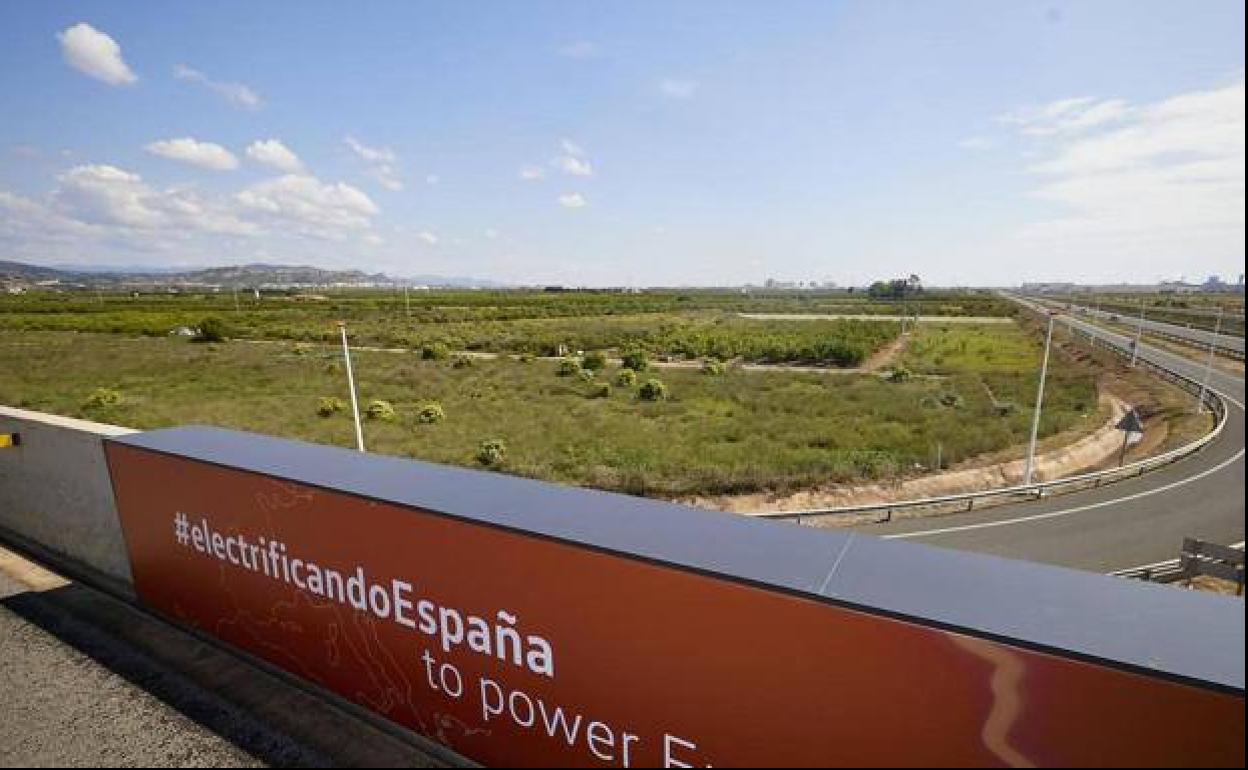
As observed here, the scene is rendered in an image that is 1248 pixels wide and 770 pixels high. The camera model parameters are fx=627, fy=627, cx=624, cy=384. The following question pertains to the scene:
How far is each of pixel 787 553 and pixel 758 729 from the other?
1009mm

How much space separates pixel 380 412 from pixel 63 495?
2086 cm

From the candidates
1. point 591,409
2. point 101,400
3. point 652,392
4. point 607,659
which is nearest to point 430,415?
point 591,409

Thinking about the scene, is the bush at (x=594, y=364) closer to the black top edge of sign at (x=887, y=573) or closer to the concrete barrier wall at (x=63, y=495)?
the concrete barrier wall at (x=63, y=495)

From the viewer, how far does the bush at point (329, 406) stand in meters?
30.2

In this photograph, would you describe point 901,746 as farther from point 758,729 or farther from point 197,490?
point 197,490

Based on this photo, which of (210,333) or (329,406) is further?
(210,333)

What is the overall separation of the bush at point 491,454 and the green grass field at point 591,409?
48cm

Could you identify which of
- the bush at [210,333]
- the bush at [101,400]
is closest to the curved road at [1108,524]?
the bush at [101,400]

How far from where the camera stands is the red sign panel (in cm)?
273

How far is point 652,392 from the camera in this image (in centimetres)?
3694

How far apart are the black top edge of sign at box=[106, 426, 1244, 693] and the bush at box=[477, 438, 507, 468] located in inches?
686

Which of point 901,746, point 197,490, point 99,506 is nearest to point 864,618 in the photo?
point 901,746

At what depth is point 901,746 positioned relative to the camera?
10.2 ft

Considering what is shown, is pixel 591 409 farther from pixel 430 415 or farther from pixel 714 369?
pixel 714 369
